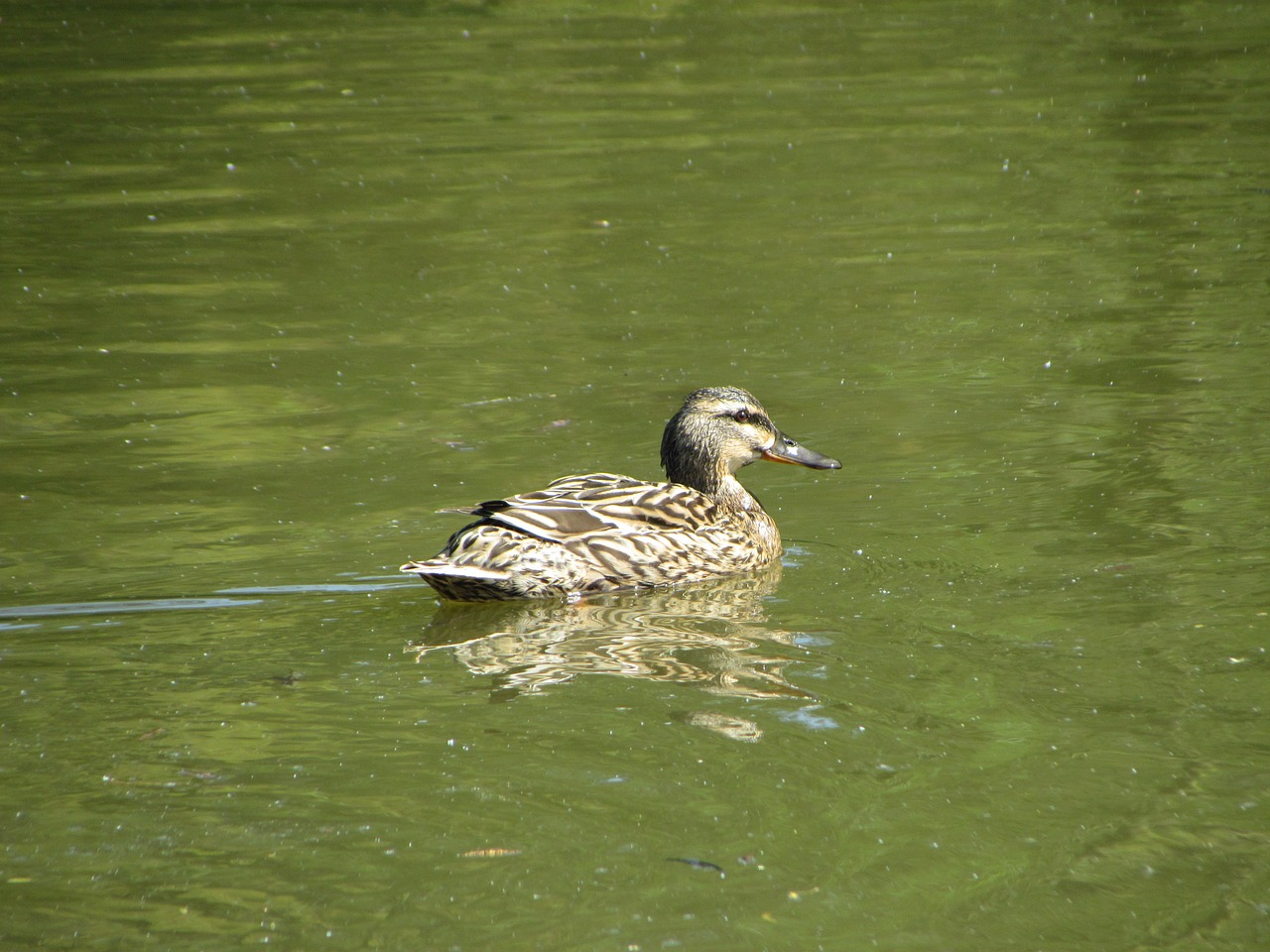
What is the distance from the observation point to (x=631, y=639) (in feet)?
21.4

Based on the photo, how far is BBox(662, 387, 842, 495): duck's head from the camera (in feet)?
26.7

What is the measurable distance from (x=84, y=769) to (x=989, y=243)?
31.0 ft

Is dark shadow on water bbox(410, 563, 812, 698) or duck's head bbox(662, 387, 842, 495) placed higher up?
duck's head bbox(662, 387, 842, 495)

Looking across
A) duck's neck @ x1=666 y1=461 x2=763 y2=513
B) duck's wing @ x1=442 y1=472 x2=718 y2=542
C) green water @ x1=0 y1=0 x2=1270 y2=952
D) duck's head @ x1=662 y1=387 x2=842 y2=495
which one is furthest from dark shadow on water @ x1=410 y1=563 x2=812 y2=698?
duck's head @ x1=662 y1=387 x2=842 y2=495

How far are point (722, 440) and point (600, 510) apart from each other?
1096 millimetres

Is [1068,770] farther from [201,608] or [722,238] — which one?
[722,238]

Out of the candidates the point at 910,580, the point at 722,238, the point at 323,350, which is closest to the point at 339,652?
the point at 910,580

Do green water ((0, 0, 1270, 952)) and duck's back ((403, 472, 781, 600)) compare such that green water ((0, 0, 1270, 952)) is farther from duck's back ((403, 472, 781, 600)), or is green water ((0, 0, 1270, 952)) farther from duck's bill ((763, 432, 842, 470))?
duck's bill ((763, 432, 842, 470))

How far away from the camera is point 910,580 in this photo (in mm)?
6965

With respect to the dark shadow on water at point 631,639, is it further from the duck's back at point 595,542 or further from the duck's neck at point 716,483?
the duck's neck at point 716,483

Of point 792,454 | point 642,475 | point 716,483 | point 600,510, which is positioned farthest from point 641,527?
point 642,475

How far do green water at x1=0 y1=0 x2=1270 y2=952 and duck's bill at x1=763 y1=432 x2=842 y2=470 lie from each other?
0.80 feet

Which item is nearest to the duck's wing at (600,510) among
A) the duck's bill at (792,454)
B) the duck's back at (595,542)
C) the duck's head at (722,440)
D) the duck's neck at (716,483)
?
the duck's back at (595,542)

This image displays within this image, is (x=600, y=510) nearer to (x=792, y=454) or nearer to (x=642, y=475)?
(x=792, y=454)
